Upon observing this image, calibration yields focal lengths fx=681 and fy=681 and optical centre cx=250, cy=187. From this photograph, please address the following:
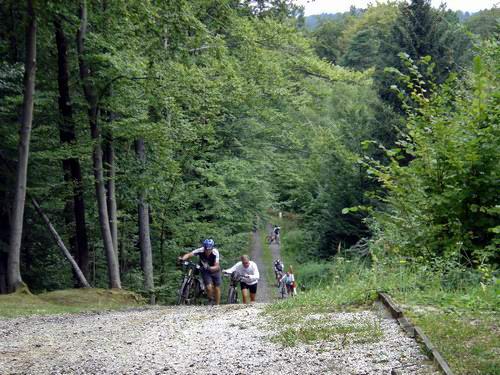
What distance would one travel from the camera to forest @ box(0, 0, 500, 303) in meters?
10.7

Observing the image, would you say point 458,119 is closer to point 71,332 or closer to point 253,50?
point 71,332

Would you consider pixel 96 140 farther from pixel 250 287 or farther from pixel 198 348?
pixel 198 348

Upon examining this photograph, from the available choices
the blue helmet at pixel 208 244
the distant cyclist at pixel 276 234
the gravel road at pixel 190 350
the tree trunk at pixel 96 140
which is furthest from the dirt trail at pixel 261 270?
the gravel road at pixel 190 350

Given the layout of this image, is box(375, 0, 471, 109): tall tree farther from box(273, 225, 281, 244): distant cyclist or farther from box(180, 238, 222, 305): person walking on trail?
box(273, 225, 281, 244): distant cyclist

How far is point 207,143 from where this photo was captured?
89.3 feet

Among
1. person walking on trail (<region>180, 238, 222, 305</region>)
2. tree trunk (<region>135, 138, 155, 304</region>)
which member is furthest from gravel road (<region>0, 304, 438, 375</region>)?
tree trunk (<region>135, 138, 155, 304</region>)

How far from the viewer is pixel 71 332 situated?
964 centimetres

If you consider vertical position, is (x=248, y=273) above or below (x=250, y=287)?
above

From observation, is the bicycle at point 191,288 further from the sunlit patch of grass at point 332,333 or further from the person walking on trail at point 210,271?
the sunlit patch of grass at point 332,333

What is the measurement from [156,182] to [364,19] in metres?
74.2

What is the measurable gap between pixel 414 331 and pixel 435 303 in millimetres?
1459

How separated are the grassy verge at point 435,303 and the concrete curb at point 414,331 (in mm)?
70

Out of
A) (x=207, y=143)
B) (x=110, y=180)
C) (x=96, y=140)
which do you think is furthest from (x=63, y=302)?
(x=207, y=143)

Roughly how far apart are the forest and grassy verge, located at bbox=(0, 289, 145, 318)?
0.91m
